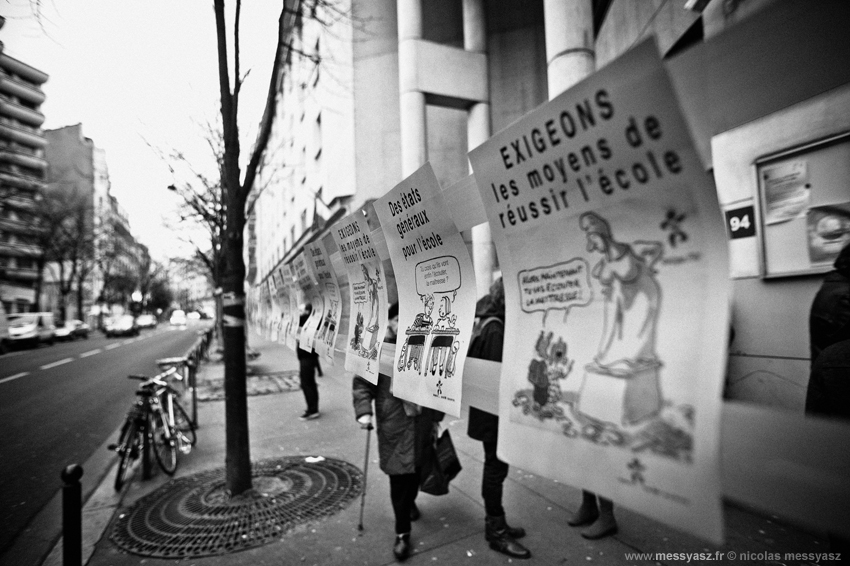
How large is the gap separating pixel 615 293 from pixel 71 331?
159 ft

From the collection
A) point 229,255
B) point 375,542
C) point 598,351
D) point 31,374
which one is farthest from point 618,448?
point 31,374

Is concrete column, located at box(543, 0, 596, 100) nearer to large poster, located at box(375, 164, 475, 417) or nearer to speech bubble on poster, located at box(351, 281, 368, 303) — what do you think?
speech bubble on poster, located at box(351, 281, 368, 303)

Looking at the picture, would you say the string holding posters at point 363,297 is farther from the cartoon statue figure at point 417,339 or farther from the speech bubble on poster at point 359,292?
the cartoon statue figure at point 417,339

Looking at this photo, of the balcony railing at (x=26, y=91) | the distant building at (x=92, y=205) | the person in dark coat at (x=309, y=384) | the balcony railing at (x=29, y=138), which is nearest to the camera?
the person in dark coat at (x=309, y=384)

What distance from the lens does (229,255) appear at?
5.05 meters

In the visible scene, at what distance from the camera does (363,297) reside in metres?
2.50

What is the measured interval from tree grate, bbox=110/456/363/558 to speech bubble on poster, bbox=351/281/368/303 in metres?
2.52

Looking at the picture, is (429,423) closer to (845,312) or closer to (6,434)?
(845,312)

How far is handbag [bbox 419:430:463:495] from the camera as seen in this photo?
12.4 ft

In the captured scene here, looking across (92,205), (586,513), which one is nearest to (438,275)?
(586,513)

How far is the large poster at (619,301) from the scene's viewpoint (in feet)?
2.51

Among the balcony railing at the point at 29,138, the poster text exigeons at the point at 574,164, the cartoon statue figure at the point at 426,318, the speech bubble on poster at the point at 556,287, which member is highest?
the balcony railing at the point at 29,138

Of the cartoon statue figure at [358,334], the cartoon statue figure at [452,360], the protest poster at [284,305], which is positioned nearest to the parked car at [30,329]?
the protest poster at [284,305]

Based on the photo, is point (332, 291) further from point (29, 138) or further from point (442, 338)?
point (29, 138)
